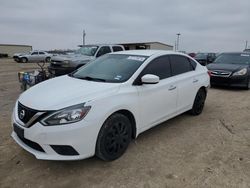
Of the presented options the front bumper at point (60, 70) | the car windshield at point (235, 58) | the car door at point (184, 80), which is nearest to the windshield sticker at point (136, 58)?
the car door at point (184, 80)

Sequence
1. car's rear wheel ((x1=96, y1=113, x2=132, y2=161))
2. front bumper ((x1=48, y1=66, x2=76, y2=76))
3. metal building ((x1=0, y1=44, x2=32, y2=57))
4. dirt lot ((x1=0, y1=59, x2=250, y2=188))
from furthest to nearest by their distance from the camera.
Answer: metal building ((x1=0, y1=44, x2=32, y2=57)), front bumper ((x1=48, y1=66, x2=76, y2=76)), car's rear wheel ((x1=96, y1=113, x2=132, y2=161)), dirt lot ((x1=0, y1=59, x2=250, y2=188))

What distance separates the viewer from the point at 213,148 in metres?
3.97

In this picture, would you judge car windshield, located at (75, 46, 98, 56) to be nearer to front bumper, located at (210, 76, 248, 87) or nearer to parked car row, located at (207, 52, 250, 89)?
parked car row, located at (207, 52, 250, 89)

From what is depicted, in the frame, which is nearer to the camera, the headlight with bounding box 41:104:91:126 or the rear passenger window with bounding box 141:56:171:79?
the headlight with bounding box 41:104:91:126

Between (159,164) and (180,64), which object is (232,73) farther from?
(159,164)

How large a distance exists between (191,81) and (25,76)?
498cm

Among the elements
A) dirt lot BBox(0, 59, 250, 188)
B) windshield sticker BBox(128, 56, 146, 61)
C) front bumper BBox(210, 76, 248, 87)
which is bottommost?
dirt lot BBox(0, 59, 250, 188)

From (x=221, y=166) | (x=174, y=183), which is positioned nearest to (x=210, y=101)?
(x=221, y=166)

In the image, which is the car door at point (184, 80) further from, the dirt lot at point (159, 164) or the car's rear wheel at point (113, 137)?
the car's rear wheel at point (113, 137)

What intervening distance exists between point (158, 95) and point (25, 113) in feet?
6.85

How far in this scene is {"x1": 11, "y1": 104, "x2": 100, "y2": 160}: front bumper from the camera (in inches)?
113

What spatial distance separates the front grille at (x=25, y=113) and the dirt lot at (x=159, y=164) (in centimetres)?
69

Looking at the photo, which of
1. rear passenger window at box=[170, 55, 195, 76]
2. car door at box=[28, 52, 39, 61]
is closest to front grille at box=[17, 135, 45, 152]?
rear passenger window at box=[170, 55, 195, 76]

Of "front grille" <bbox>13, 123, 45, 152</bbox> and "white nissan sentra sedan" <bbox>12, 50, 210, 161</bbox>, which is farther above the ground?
"white nissan sentra sedan" <bbox>12, 50, 210, 161</bbox>
